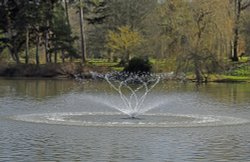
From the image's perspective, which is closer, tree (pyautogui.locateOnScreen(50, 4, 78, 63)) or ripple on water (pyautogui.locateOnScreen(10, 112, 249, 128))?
ripple on water (pyautogui.locateOnScreen(10, 112, 249, 128))

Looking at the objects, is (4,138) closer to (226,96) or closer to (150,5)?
(226,96)

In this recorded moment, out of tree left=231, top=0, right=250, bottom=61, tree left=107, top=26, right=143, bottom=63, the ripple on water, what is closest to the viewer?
the ripple on water

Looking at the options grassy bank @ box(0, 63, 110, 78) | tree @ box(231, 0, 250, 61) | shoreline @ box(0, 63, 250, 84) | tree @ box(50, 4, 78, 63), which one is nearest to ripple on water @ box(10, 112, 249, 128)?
shoreline @ box(0, 63, 250, 84)

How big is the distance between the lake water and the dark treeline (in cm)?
1813

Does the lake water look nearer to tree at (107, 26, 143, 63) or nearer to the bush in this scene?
the bush

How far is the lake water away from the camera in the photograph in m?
17.2

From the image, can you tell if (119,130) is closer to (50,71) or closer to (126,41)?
(50,71)

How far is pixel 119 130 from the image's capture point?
863 inches

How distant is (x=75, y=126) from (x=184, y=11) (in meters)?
35.6

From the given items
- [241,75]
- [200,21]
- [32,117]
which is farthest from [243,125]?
[241,75]

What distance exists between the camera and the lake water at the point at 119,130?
17.2 metres

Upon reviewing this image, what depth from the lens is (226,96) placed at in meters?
40.5

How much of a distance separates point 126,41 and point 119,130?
4760cm

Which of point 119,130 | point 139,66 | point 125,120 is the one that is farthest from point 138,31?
point 119,130
